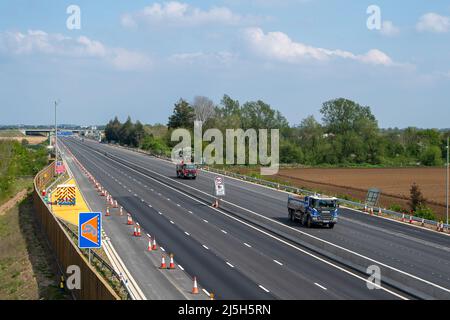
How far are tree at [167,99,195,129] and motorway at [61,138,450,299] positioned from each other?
109051 millimetres

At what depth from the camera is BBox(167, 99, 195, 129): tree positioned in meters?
169

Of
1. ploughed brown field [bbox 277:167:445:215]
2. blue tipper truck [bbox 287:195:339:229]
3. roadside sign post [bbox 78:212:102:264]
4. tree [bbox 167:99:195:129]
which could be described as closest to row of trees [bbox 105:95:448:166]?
tree [bbox 167:99:195:129]

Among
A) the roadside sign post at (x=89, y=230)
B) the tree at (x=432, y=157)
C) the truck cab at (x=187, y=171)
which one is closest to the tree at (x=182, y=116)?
the tree at (x=432, y=157)

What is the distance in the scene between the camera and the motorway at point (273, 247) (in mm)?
24844

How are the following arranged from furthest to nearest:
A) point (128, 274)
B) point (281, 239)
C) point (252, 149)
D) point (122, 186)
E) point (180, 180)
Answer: point (252, 149)
point (180, 180)
point (122, 186)
point (281, 239)
point (128, 274)

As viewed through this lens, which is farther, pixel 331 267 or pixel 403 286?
pixel 331 267

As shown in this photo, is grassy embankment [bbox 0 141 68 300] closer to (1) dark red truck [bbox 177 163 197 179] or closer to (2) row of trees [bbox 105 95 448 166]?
(1) dark red truck [bbox 177 163 197 179]

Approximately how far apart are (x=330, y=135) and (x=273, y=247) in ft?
472

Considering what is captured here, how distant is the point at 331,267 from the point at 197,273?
646 centimetres

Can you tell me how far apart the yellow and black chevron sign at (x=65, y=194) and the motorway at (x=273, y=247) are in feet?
14.6

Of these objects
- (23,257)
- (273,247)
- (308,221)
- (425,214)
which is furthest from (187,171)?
(273,247)

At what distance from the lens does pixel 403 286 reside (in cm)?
2508
